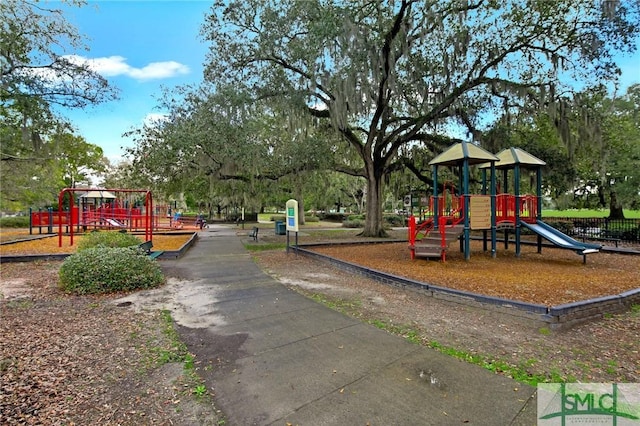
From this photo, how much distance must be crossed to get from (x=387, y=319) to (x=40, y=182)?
26.5 m

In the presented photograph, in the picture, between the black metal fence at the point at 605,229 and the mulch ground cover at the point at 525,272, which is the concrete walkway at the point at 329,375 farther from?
the black metal fence at the point at 605,229

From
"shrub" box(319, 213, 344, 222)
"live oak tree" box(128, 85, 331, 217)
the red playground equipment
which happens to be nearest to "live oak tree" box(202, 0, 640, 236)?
"live oak tree" box(128, 85, 331, 217)

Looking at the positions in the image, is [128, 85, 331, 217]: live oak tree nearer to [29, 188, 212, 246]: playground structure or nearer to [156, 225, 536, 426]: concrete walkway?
[29, 188, 212, 246]: playground structure

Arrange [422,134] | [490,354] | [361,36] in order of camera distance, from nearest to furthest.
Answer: [490,354] < [361,36] < [422,134]

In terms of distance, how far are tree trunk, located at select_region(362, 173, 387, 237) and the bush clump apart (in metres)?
11.3

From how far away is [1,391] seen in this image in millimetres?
2518

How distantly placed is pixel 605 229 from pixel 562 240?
9401 mm

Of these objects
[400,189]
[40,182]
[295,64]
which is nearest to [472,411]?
[295,64]

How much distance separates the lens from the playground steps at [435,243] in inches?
355

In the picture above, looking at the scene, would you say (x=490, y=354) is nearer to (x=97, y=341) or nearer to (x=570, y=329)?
(x=570, y=329)

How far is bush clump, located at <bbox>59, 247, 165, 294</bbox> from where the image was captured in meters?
5.68

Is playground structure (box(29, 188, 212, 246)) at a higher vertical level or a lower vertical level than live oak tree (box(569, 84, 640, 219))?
lower

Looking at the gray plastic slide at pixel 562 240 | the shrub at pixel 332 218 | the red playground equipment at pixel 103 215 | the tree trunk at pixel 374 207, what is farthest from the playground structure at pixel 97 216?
the shrub at pixel 332 218

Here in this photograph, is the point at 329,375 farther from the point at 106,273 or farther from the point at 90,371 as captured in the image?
the point at 106,273
